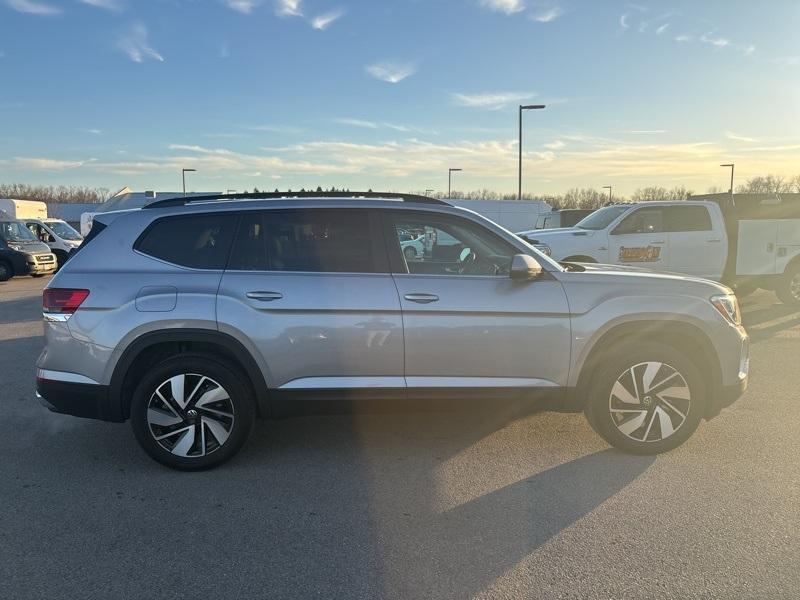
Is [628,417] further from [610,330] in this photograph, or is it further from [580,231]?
[580,231]

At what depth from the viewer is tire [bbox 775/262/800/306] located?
35.1ft

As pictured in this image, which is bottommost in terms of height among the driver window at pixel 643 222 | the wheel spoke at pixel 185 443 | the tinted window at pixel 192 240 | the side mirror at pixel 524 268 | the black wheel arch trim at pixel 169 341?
the wheel spoke at pixel 185 443

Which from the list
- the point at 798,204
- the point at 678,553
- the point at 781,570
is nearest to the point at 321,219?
the point at 678,553

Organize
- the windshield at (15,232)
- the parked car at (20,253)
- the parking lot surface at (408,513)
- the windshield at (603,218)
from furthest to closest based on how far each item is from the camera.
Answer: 1. the windshield at (15,232)
2. the parked car at (20,253)
3. the windshield at (603,218)
4. the parking lot surface at (408,513)

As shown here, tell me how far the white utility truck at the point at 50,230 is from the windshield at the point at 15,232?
0.69 meters

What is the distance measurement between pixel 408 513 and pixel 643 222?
8.99 meters

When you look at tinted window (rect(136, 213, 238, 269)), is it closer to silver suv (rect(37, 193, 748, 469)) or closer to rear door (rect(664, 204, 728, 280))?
silver suv (rect(37, 193, 748, 469))

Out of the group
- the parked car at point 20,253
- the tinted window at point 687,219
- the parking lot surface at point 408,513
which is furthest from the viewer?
the parked car at point 20,253

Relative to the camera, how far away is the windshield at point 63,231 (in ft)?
74.9

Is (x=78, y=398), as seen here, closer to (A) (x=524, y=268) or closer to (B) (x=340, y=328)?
(B) (x=340, y=328)

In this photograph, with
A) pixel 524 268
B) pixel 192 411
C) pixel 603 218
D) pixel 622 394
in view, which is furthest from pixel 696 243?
pixel 192 411

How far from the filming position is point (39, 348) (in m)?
7.98

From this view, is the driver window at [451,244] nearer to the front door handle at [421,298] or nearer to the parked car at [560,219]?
the front door handle at [421,298]

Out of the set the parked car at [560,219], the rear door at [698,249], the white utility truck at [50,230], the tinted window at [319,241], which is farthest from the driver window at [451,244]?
the parked car at [560,219]
